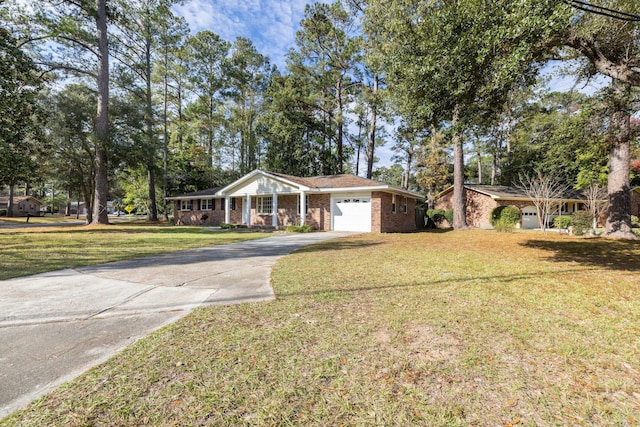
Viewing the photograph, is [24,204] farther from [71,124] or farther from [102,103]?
[102,103]

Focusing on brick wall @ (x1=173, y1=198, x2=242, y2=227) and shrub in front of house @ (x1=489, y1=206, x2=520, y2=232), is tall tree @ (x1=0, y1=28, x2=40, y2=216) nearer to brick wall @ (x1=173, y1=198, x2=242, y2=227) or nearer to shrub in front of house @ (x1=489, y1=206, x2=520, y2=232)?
brick wall @ (x1=173, y1=198, x2=242, y2=227)

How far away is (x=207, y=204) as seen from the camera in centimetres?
2384

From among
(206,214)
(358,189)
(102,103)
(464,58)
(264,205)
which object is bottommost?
(206,214)

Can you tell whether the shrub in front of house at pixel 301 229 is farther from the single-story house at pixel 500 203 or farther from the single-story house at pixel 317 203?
the single-story house at pixel 500 203

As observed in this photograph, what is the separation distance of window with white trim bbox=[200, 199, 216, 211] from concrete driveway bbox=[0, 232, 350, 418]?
17155mm

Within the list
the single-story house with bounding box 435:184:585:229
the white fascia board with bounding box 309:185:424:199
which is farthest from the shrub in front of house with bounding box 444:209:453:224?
the white fascia board with bounding box 309:185:424:199

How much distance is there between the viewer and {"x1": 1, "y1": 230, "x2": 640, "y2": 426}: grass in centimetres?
186

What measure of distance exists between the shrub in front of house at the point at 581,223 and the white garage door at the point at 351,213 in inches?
441

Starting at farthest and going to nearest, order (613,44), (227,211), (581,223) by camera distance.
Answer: (227,211)
(581,223)
(613,44)

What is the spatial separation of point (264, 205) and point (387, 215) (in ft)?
28.9

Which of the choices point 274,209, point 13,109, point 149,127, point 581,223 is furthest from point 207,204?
point 581,223

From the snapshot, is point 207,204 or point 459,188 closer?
point 459,188

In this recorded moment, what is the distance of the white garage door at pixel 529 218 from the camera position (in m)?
22.2

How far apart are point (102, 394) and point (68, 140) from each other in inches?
988
